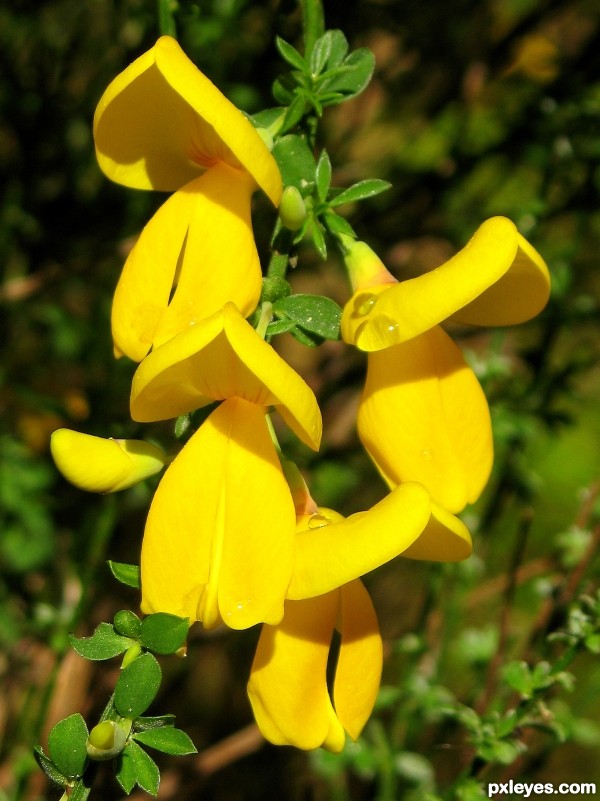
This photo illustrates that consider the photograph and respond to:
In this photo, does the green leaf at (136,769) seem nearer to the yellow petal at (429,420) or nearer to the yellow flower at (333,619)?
the yellow flower at (333,619)

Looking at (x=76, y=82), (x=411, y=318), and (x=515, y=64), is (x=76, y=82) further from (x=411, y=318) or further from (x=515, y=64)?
(x=411, y=318)

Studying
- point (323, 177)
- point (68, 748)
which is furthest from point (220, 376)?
point (68, 748)

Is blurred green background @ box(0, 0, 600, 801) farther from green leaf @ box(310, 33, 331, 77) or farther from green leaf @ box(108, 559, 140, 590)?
green leaf @ box(108, 559, 140, 590)

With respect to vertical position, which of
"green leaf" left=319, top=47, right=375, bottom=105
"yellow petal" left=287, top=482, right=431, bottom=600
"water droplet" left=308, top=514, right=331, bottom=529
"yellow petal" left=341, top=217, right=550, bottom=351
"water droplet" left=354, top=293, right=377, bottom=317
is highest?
"green leaf" left=319, top=47, right=375, bottom=105

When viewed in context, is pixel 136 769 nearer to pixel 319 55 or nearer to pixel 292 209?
pixel 292 209

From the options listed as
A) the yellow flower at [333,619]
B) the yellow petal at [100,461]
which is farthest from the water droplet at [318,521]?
the yellow petal at [100,461]

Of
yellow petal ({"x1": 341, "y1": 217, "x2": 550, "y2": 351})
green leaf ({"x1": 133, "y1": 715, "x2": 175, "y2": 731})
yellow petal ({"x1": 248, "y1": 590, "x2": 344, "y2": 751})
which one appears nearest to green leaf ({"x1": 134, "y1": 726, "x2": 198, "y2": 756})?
green leaf ({"x1": 133, "y1": 715, "x2": 175, "y2": 731})
